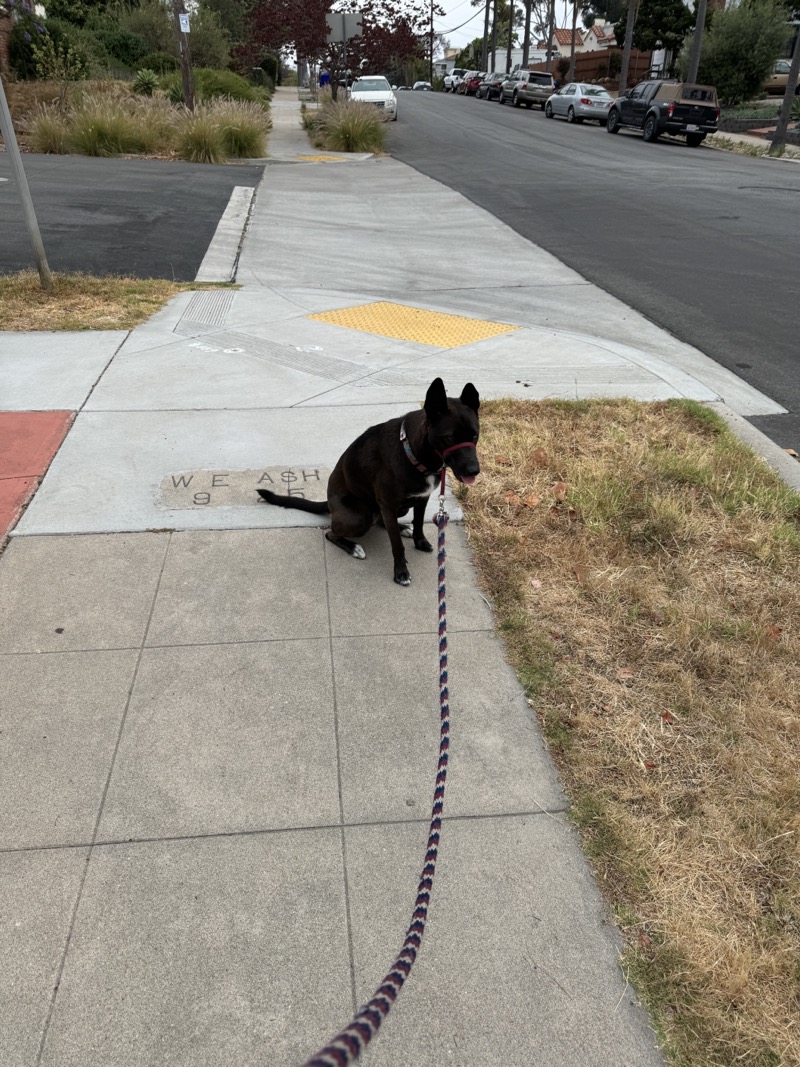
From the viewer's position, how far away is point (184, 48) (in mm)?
20609

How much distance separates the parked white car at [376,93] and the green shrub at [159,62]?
855 centimetres

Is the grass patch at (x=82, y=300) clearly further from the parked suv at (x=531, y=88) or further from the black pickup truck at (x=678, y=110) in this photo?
the parked suv at (x=531, y=88)

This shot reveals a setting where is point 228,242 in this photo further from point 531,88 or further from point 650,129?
point 531,88

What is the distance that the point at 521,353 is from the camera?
7098 millimetres

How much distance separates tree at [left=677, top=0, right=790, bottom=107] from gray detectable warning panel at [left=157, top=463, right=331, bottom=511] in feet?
131

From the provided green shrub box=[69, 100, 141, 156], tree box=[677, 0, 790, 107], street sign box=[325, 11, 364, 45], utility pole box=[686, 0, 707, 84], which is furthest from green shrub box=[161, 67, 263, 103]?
tree box=[677, 0, 790, 107]

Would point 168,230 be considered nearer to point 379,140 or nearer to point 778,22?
point 379,140

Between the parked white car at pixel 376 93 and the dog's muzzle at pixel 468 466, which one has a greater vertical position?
the parked white car at pixel 376 93

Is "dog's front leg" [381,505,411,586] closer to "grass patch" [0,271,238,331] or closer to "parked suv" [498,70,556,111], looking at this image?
"grass patch" [0,271,238,331]

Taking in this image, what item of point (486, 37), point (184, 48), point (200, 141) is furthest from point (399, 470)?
point (486, 37)

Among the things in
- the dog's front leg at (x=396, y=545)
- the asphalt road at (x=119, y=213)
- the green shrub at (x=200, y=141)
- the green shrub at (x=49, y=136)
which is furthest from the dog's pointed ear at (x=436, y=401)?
the green shrub at (x=49, y=136)

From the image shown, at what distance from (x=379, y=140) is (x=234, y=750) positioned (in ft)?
81.7

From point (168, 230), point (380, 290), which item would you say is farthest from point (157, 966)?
point (168, 230)

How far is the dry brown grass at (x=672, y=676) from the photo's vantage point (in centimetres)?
215
